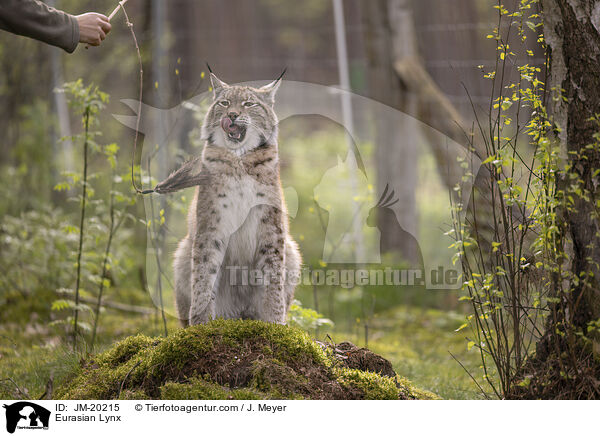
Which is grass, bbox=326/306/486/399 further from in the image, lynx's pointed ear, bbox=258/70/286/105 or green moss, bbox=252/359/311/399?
lynx's pointed ear, bbox=258/70/286/105

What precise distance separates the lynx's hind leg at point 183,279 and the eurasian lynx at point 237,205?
0.56 feet

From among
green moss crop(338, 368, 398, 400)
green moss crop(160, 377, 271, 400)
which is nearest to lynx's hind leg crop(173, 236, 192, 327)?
green moss crop(160, 377, 271, 400)

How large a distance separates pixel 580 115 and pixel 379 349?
2757 mm

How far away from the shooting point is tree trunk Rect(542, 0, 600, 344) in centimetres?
295

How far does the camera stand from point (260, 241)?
11.6 feet

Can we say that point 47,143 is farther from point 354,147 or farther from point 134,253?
point 354,147

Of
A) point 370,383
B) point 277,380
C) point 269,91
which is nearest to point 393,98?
point 269,91

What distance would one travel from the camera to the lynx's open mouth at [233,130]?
3.43 metres

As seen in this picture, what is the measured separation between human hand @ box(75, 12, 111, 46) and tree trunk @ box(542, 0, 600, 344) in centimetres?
228

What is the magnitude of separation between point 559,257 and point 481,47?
13.5ft

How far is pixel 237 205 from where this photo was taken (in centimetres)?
349
